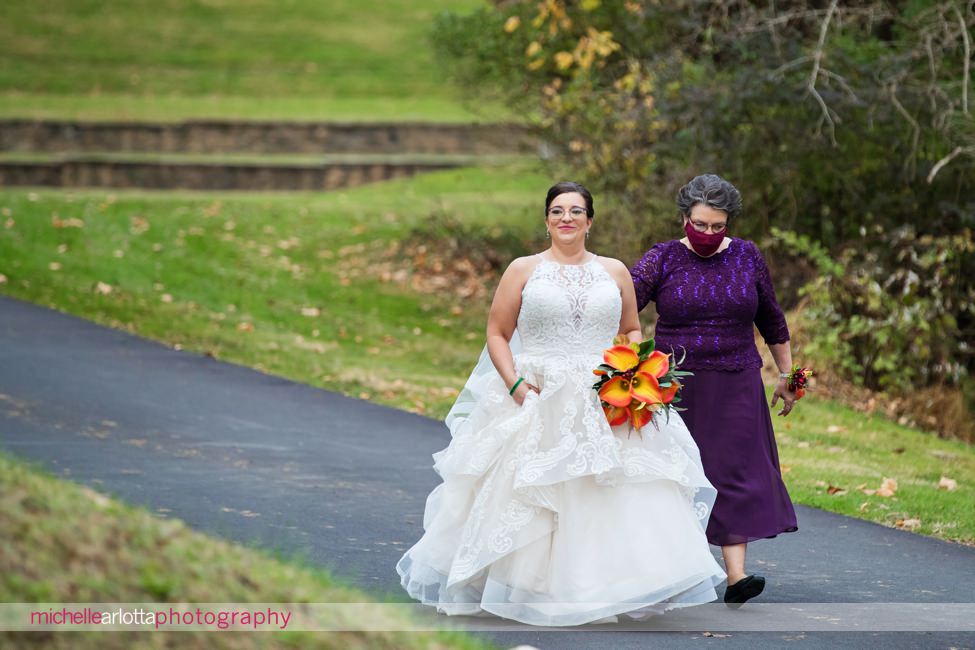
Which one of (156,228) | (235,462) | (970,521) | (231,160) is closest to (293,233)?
(156,228)

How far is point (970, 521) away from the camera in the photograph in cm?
998

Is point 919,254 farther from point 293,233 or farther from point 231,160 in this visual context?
point 231,160

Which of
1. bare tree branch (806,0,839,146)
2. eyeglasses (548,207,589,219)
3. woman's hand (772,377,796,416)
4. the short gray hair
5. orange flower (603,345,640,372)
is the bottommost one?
woman's hand (772,377,796,416)

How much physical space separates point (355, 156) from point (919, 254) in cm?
1622

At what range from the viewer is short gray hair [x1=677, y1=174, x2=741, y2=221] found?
7.27 meters

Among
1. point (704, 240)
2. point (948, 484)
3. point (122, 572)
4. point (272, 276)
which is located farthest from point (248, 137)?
point (122, 572)

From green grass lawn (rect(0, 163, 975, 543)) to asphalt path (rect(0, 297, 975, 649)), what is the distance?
31.3 inches

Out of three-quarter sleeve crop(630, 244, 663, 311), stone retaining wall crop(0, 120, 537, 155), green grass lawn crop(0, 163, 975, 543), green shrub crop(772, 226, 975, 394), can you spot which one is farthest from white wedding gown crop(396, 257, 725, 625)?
stone retaining wall crop(0, 120, 537, 155)

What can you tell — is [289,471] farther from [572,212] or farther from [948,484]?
[948,484]

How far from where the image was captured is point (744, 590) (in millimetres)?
7129

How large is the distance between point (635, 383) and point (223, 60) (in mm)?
34970

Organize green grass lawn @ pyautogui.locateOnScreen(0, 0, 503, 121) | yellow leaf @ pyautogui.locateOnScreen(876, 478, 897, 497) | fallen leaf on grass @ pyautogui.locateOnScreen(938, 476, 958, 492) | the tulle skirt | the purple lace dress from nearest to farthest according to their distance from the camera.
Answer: the tulle skirt
the purple lace dress
yellow leaf @ pyautogui.locateOnScreen(876, 478, 897, 497)
fallen leaf on grass @ pyautogui.locateOnScreen(938, 476, 958, 492)
green grass lawn @ pyautogui.locateOnScreen(0, 0, 503, 121)

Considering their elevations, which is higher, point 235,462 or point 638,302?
point 638,302

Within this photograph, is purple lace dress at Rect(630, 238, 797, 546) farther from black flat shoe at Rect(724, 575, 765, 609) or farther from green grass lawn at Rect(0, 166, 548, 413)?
green grass lawn at Rect(0, 166, 548, 413)
